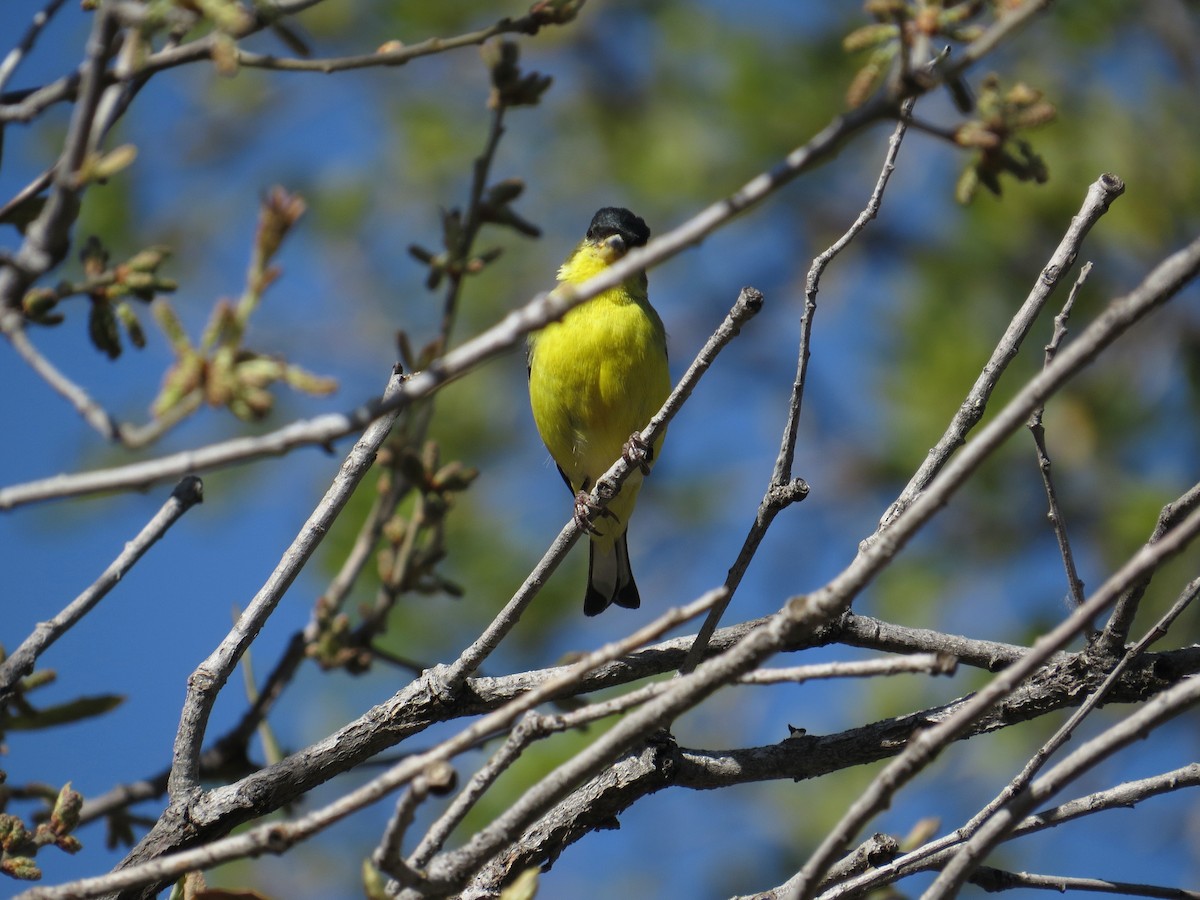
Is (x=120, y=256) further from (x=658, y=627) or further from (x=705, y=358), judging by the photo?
(x=658, y=627)

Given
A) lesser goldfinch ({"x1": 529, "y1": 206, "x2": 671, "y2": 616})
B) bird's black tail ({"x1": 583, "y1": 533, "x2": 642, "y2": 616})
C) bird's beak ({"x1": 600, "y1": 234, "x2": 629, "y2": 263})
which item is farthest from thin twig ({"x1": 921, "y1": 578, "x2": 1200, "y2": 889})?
bird's black tail ({"x1": 583, "y1": 533, "x2": 642, "y2": 616})

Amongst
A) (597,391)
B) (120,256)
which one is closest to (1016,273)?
(597,391)

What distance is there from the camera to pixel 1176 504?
2.36 m

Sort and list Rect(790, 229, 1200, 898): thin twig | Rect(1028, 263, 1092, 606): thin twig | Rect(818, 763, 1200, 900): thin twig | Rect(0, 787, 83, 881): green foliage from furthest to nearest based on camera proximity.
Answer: Rect(1028, 263, 1092, 606): thin twig, Rect(0, 787, 83, 881): green foliage, Rect(818, 763, 1200, 900): thin twig, Rect(790, 229, 1200, 898): thin twig

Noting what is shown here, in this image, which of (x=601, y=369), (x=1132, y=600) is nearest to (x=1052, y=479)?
(x=1132, y=600)

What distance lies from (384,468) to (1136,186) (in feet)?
18.2

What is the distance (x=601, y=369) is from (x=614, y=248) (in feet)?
2.13

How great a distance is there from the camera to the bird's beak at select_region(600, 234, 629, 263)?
5570mm

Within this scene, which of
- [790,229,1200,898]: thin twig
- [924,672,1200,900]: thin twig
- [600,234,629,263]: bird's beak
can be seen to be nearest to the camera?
[790,229,1200,898]: thin twig

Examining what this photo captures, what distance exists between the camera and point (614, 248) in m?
5.57

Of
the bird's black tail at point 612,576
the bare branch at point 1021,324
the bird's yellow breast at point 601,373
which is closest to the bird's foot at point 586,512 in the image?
the bird's yellow breast at point 601,373

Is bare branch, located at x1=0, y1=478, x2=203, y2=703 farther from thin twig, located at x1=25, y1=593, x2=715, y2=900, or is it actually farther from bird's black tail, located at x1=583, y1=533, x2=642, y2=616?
bird's black tail, located at x1=583, y1=533, x2=642, y2=616

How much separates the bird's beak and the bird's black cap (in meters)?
0.05

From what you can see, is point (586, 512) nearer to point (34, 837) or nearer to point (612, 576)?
point (34, 837)
